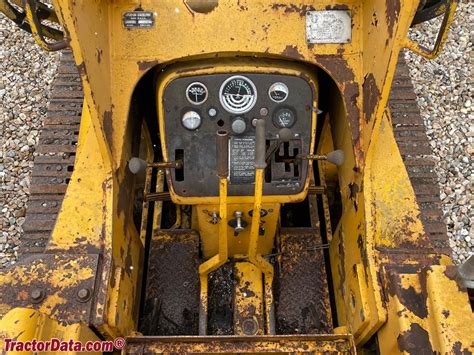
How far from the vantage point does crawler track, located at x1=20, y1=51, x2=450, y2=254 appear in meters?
3.47

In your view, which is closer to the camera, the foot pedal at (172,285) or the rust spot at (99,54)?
the rust spot at (99,54)

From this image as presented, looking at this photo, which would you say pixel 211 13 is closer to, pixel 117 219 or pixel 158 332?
pixel 117 219

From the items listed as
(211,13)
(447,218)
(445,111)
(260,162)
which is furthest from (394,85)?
(260,162)

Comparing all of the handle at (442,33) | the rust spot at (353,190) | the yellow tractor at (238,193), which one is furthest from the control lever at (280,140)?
the handle at (442,33)

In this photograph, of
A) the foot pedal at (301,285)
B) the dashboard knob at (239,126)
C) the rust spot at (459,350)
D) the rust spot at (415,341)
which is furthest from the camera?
the foot pedal at (301,285)

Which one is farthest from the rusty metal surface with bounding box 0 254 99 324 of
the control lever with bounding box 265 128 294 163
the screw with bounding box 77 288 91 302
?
the control lever with bounding box 265 128 294 163

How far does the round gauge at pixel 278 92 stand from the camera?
252cm

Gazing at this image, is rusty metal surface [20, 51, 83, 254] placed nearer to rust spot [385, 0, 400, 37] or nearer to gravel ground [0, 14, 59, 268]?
gravel ground [0, 14, 59, 268]

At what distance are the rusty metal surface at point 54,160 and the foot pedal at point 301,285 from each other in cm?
156

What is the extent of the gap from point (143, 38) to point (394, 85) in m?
2.29

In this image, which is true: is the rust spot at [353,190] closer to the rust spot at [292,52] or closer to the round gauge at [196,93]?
the rust spot at [292,52]

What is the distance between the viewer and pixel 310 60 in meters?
2.54

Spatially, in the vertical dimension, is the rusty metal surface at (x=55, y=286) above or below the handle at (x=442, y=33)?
below

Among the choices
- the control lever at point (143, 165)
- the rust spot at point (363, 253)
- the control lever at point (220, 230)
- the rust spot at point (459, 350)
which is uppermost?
the control lever at point (143, 165)
